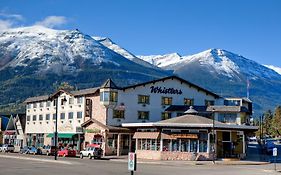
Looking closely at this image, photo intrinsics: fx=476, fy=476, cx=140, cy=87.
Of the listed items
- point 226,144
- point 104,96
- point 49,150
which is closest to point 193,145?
point 226,144

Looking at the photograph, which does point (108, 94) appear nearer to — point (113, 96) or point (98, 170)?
point (113, 96)

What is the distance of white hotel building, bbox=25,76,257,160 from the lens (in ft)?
217

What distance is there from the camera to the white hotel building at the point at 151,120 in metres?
66.2

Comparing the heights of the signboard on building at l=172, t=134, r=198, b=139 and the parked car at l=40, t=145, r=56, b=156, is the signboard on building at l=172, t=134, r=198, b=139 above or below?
above

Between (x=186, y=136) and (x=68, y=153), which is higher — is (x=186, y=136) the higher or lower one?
the higher one

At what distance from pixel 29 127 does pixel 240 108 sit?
4815 centimetres

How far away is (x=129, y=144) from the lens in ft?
251

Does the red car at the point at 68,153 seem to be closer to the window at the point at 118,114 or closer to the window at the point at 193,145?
the window at the point at 118,114

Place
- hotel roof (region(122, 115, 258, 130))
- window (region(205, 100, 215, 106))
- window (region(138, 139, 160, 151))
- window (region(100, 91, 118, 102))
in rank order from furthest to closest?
window (region(205, 100, 215, 106))
window (region(100, 91, 118, 102))
window (region(138, 139, 160, 151))
hotel roof (region(122, 115, 258, 130))

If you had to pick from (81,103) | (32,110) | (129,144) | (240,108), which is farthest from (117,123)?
(32,110)

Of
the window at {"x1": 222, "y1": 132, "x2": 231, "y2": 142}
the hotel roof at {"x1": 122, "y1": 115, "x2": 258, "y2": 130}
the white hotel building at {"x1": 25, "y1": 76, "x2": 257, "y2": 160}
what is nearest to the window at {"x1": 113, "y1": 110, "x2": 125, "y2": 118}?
the white hotel building at {"x1": 25, "y1": 76, "x2": 257, "y2": 160}

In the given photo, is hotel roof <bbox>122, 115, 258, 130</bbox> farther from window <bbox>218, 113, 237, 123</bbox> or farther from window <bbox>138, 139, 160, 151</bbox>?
window <bbox>218, 113, 237, 123</bbox>

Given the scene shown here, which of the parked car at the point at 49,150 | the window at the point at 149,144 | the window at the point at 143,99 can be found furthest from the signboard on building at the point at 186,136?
the parked car at the point at 49,150

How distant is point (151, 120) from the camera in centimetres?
8219
